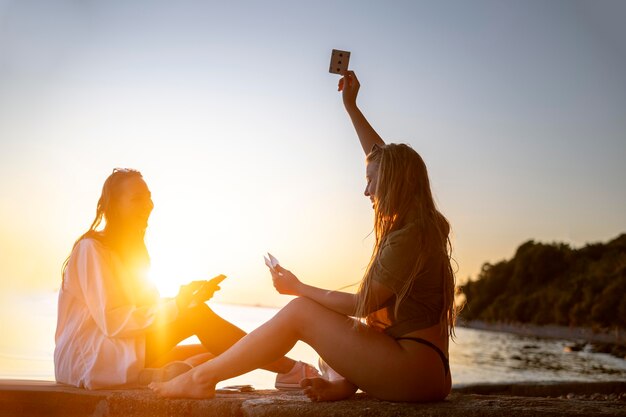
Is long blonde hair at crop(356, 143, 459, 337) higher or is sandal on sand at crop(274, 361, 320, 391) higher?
long blonde hair at crop(356, 143, 459, 337)

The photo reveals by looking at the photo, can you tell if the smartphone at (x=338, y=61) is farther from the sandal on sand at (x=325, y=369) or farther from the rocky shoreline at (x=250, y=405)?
the rocky shoreline at (x=250, y=405)

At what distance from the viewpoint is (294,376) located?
5.32 m

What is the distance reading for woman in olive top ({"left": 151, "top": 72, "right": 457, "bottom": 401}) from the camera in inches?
157

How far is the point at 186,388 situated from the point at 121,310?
2.47 feet

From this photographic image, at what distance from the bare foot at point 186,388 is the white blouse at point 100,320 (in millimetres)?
489

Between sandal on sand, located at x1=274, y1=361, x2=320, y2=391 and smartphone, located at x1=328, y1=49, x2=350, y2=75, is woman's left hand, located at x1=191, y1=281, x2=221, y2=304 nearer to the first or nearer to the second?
A: sandal on sand, located at x1=274, y1=361, x2=320, y2=391

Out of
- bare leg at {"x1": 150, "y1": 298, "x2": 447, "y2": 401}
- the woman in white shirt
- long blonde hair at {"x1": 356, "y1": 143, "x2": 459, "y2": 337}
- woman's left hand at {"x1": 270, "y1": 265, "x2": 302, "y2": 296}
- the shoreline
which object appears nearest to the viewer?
bare leg at {"x1": 150, "y1": 298, "x2": 447, "y2": 401}

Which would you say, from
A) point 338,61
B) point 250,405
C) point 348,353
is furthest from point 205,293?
point 338,61

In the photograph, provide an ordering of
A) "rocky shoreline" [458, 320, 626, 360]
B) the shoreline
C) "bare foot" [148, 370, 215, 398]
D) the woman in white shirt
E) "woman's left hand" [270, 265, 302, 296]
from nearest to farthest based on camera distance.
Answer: "woman's left hand" [270, 265, 302, 296]
"bare foot" [148, 370, 215, 398]
the woman in white shirt
"rocky shoreline" [458, 320, 626, 360]
the shoreline

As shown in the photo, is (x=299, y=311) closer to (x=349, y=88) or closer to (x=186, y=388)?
(x=186, y=388)

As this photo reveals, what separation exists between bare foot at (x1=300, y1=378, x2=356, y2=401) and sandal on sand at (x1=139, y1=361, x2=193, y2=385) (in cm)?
102

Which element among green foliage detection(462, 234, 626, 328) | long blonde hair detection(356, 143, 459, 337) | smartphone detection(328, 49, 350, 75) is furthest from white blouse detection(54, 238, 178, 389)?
green foliage detection(462, 234, 626, 328)

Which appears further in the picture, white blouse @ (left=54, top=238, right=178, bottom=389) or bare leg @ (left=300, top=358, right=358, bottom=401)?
white blouse @ (left=54, top=238, right=178, bottom=389)

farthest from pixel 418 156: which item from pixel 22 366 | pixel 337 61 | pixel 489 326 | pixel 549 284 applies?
pixel 489 326
